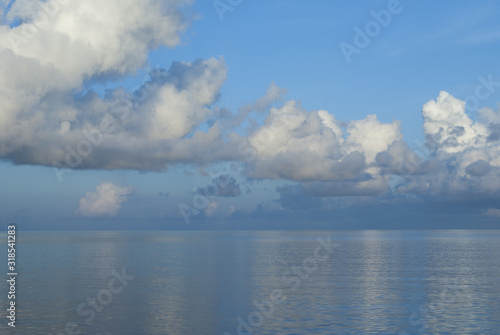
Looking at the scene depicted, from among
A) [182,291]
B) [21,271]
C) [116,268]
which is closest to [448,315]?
[182,291]

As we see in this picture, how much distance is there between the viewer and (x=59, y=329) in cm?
5606

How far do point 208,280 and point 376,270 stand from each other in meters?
41.2

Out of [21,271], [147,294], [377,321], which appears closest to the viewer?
[377,321]

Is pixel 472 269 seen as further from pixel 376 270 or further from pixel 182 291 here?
pixel 182 291
